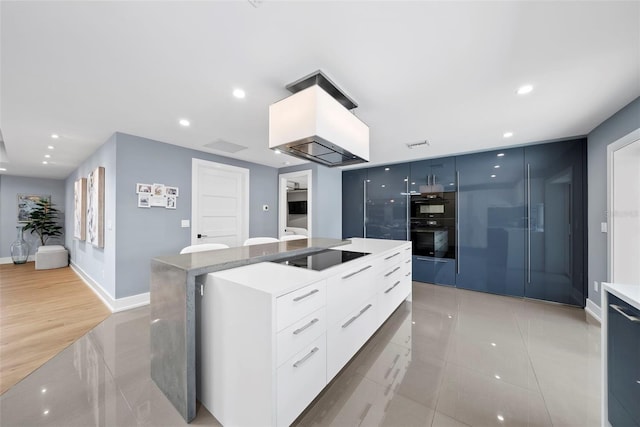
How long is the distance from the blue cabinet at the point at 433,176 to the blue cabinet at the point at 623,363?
3.17 meters

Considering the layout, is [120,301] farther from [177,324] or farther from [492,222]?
[492,222]

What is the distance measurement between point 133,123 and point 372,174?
4.05 metres

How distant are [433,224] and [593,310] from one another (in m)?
2.17

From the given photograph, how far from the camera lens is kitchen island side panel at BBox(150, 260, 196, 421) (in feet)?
4.49

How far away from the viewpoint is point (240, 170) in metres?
4.48

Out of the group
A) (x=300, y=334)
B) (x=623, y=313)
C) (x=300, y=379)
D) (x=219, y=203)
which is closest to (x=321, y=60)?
(x=300, y=334)

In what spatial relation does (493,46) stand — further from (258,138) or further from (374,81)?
(258,138)

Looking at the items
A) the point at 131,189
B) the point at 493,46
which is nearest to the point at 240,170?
the point at 131,189

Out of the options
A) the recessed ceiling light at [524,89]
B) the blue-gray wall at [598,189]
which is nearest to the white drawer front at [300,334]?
the recessed ceiling light at [524,89]

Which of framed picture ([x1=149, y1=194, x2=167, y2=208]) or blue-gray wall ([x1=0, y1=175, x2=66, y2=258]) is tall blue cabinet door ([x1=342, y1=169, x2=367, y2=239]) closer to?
framed picture ([x1=149, y1=194, x2=167, y2=208])

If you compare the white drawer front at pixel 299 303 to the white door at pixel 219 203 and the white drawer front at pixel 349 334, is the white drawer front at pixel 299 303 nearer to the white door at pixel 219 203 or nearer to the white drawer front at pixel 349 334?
the white drawer front at pixel 349 334

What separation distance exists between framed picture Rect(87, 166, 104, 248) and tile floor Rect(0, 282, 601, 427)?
147 centimetres

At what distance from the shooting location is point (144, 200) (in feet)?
10.7

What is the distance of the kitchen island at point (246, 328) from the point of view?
1175 millimetres
